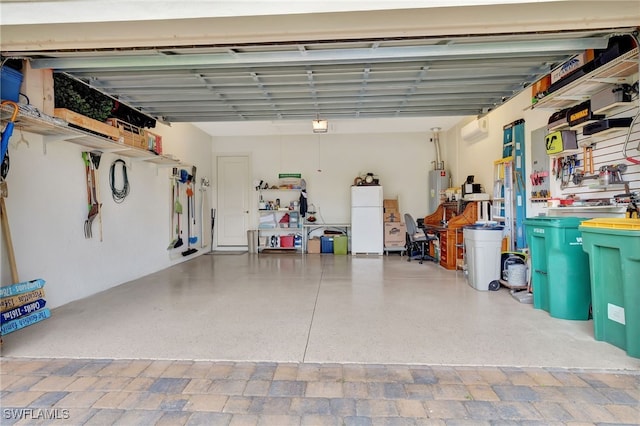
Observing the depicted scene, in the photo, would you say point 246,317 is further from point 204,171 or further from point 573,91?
point 204,171

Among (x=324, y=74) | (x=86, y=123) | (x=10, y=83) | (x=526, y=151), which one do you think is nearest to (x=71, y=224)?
(x=86, y=123)

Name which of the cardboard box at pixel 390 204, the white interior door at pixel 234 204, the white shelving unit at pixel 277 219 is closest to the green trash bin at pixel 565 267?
the cardboard box at pixel 390 204

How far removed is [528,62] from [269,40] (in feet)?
7.82

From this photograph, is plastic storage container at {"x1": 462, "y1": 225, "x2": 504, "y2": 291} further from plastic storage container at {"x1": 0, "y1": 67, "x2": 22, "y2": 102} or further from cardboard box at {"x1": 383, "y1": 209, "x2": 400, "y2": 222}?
plastic storage container at {"x1": 0, "y1": 67, "x2": 22, "y2": 102}

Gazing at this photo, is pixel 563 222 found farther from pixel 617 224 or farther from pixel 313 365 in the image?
pixel 313 365

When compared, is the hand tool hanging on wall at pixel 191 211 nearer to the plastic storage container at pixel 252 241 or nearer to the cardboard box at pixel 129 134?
the plastic storage container at pixel 252 241

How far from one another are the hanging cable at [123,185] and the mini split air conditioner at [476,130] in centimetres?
594

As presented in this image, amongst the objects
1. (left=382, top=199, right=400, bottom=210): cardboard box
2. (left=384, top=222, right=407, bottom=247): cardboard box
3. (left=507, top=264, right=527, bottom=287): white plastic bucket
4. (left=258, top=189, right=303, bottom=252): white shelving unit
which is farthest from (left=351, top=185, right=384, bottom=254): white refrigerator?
(left=507, top=264, right=527, bottom=287): white plastic bucket

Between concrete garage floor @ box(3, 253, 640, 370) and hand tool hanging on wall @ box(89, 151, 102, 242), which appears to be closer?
concrete garage floor @ box(3, 253, 640, 370)

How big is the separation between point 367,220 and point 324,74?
16.3 ft

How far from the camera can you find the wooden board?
10.8 feet

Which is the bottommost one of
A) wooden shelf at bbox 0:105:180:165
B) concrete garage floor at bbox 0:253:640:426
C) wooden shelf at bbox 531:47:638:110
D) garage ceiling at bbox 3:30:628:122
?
concrete garage floor at bbox 0:253:640:426

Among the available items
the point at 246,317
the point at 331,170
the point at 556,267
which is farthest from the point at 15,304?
the point at 331,170

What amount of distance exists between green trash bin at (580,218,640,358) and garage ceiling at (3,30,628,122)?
55.7 inches
